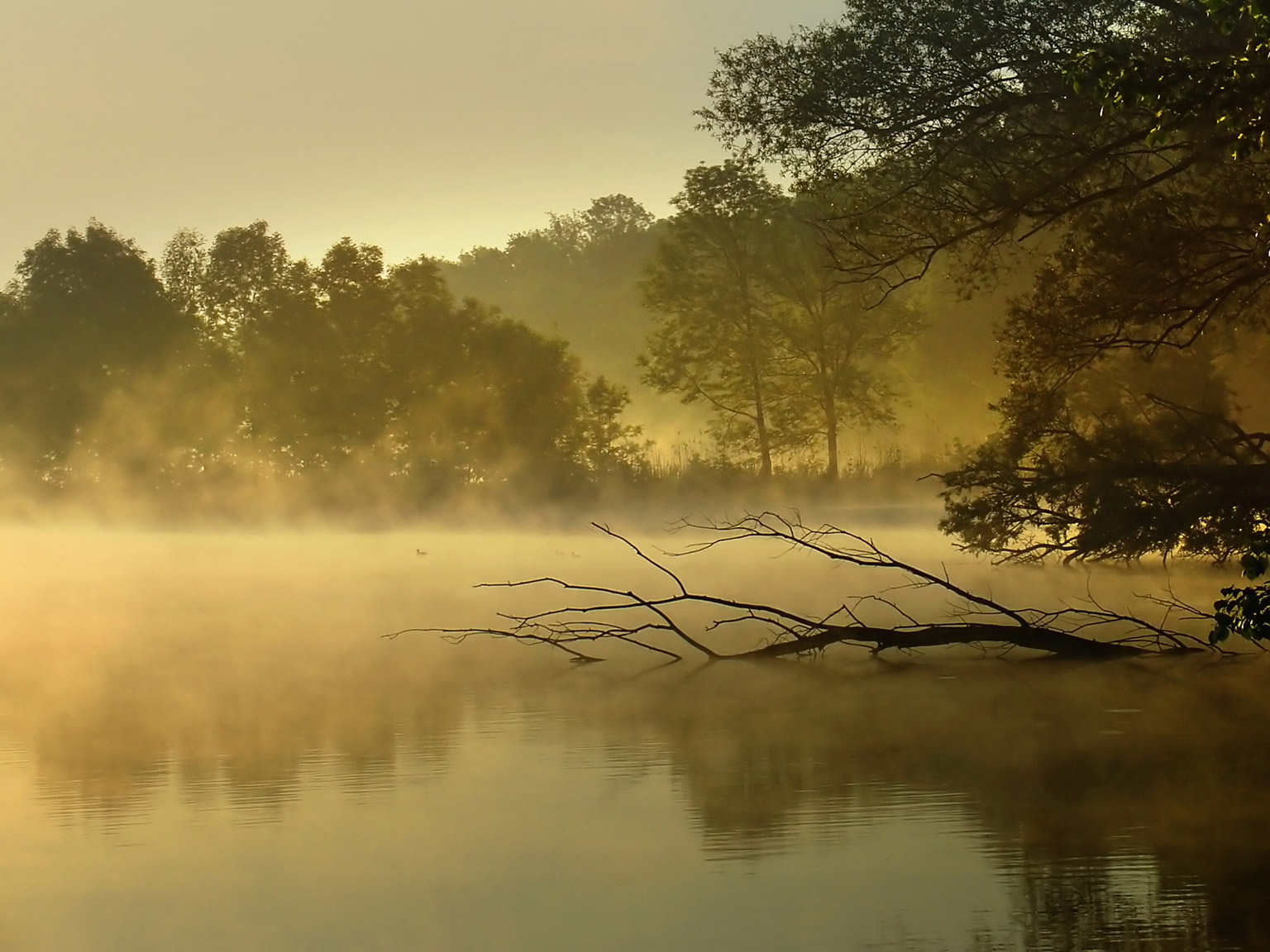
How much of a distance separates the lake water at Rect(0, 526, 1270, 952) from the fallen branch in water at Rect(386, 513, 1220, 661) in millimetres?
233

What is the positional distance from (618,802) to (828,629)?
455 centimetres

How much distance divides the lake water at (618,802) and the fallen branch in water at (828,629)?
0.23 m

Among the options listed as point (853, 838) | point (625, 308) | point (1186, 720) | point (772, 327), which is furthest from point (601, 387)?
point (625, 308)

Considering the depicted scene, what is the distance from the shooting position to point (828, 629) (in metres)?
11.0

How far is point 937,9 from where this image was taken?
14578 mm

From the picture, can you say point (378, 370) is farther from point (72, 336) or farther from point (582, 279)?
point (582, 279)

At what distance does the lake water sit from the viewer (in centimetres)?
489

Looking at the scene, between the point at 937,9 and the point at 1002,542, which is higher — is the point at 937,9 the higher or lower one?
the higher one

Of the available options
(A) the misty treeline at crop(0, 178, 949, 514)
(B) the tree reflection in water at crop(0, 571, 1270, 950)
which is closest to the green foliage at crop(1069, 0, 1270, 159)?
(B) the tree reflection in water at crop(0, 571, 1270, 950)

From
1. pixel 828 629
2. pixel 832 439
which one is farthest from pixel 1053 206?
pixel 832 439

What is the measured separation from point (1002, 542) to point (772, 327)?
29803 mm

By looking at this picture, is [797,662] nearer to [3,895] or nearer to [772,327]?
[3,895]

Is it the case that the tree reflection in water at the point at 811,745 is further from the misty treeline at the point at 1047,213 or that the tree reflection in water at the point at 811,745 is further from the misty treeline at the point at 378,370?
the misty treeline at the point at 378,370

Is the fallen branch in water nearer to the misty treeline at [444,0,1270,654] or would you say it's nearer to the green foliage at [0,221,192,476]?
the misty treeline at [444,0,1270,654]
